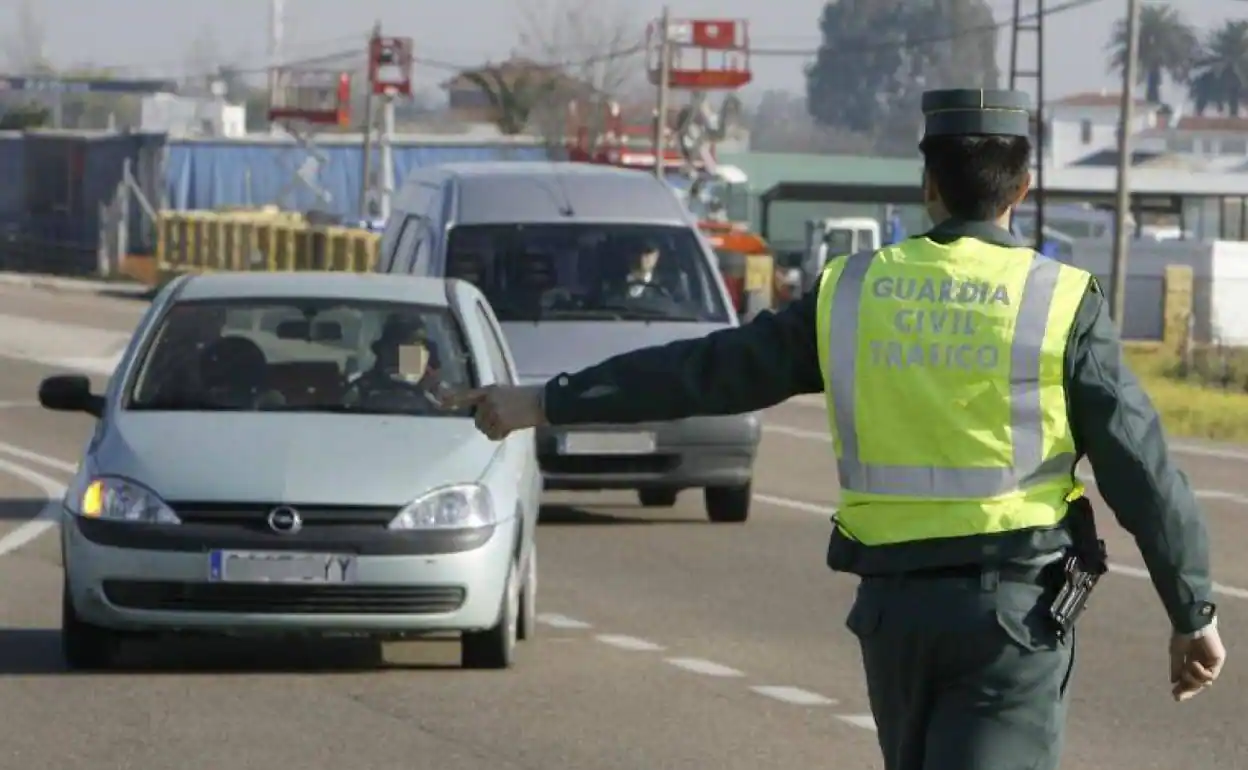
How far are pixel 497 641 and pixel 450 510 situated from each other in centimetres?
56

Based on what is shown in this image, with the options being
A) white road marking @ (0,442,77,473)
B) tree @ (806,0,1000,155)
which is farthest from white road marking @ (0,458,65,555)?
tree @ (806,0,1000,155)

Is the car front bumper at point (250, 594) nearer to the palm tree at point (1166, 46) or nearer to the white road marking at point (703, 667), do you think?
the white road marking at point (703, 667)

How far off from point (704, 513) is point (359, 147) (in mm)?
64837

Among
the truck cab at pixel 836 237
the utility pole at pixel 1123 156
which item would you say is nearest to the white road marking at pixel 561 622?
the utility pole at pixel 1123 156

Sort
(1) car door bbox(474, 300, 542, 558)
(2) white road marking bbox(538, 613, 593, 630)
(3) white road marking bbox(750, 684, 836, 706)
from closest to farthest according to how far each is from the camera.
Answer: (3) white road marking bbox(750, 684, 836, 706) < (1) car door bbox(474, 300, 542, 558) < (2) white road marking bbox(538, 613, 593, 630)

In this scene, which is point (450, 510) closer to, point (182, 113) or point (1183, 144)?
point (182, 113)

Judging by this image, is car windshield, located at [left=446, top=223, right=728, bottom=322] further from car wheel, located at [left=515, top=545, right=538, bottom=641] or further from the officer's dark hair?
the officer's dark hair

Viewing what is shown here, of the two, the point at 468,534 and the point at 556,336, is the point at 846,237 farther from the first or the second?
the point at 468,534

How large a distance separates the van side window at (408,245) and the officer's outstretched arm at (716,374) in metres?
13.5

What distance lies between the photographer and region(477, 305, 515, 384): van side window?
463 inches

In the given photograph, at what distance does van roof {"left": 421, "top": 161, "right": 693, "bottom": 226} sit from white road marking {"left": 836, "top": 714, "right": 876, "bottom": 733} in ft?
27.3

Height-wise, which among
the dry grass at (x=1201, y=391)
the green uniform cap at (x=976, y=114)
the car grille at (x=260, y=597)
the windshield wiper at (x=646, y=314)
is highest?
the green uniform cap at (x=976, y=114)

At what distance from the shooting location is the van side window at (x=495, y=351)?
11766 millimetres

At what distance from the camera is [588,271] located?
17.4 meters
